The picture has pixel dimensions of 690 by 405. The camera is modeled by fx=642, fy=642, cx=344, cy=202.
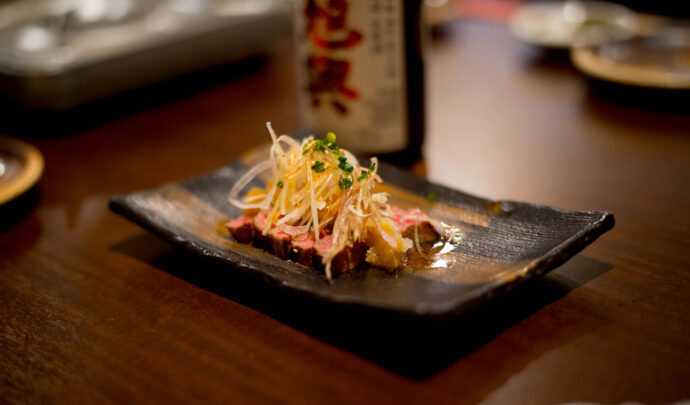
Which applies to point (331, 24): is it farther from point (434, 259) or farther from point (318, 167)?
point (434, 259)

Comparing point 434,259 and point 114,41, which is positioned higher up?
point 114,41

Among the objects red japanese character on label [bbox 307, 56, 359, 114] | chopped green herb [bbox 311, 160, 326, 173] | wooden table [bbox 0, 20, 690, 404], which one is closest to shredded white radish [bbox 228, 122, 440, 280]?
chopped green herb [bbox 311, 160, 326, 173]

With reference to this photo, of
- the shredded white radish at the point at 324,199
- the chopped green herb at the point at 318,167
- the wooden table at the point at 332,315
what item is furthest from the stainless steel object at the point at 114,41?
the chopped green herb at the point at 318,167

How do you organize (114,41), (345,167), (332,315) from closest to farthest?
(332,315) < (345,167) < (114,41)

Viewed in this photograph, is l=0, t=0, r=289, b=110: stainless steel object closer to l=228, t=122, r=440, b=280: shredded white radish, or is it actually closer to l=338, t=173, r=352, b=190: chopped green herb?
l=228, t=122, r=440, b=280: shredded white radish

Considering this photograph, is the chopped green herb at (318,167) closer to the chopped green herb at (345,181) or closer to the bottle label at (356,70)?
the chopped green herb at (345,181)

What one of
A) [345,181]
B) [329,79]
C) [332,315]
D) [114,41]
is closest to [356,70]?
[329,79]

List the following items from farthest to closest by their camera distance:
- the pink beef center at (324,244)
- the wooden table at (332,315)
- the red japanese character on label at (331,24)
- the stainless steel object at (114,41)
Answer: the stainless steel object at (114,41) < the red japanese character on label at (331,24) < the pink beef center at (324,244) < the wooden table at (332,315)
